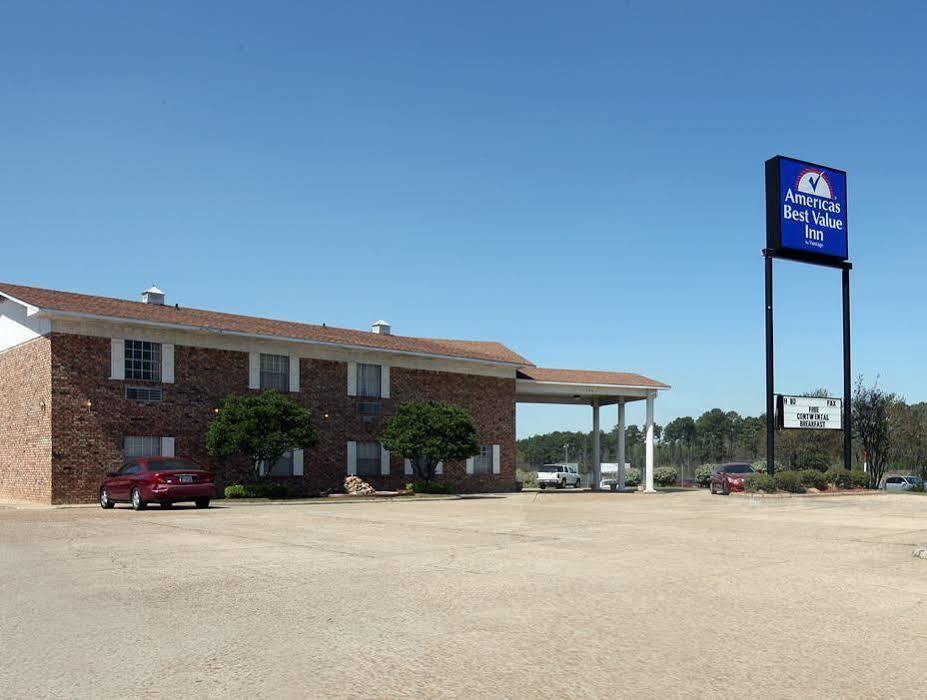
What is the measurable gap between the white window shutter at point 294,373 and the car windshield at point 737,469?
19.0 m

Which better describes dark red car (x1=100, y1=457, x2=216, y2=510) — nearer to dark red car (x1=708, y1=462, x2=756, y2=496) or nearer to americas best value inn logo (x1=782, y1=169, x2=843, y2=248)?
dark red car (x1=708, y1=462, x2=756, y2=496)

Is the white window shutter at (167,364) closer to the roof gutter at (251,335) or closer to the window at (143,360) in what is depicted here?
the window at (143,360)

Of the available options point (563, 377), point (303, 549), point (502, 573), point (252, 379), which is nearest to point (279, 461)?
point (252, 379)

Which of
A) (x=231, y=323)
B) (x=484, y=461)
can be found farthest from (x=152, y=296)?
(x=484, y=461)

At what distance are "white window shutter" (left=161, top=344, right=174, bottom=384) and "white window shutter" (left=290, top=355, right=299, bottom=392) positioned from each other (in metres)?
5.23

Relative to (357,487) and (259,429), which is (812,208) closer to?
(357,487)

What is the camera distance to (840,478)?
3659 cm

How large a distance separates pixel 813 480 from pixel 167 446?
82.3ft

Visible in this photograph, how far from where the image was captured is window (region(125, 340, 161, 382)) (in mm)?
30141

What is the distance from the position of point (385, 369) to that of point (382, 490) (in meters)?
5.29

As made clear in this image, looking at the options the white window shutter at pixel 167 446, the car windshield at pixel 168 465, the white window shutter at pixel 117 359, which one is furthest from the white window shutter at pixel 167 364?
the car windshield at pixel 168 465

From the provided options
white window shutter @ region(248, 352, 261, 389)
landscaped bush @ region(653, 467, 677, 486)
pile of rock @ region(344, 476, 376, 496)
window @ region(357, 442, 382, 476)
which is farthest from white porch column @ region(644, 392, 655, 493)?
white window shutter @ region(248, 352, 261, 389)

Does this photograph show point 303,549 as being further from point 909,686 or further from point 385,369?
point 385,369

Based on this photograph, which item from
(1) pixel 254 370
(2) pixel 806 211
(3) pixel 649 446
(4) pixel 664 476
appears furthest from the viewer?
(4) pixel 664 476
